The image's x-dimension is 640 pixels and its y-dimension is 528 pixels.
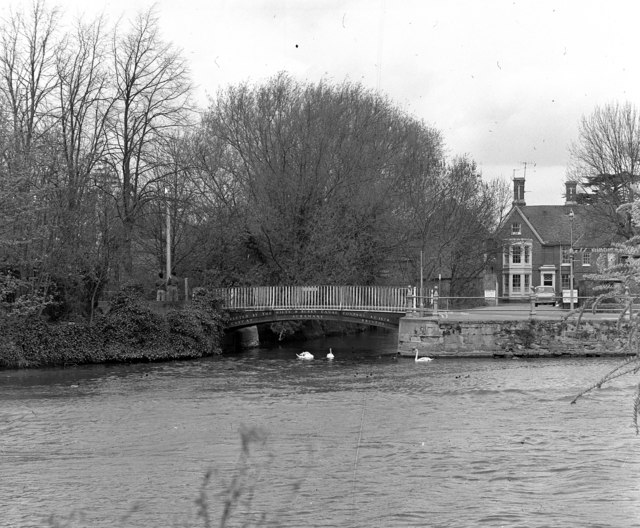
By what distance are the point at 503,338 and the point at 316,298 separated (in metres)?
7.86

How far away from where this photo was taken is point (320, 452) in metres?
15.2

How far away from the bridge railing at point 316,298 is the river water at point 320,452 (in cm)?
1038

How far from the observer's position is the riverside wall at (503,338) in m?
33.0

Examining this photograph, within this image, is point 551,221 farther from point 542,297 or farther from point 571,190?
point 542,297

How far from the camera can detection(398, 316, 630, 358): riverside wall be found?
108 ft

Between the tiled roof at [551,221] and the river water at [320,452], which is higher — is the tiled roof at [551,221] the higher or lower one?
the higher one

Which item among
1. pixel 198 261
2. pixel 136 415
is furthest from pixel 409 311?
pixel 136 415

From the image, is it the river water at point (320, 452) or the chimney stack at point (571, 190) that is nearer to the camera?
the river water at point (320, 452)

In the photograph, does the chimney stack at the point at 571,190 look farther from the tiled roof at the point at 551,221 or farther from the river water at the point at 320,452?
the river water at the point at 320,452

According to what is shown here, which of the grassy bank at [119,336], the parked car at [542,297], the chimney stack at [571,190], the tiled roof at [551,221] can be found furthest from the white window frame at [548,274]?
the grassy bank at [119,336]

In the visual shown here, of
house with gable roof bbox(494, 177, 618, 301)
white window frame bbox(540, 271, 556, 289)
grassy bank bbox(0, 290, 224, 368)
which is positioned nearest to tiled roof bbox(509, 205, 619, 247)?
house with gable roof bbox(494, 177, 618, 301)

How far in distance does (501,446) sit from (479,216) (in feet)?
132

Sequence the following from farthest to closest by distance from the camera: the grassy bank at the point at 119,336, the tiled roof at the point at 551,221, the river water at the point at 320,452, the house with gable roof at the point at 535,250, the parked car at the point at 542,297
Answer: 1. the house with gable roof at the point at 535,250
2. the tiled roof at the point at 551,221
3. the parked car at the point at 542,297
4. the grassy bank at the point at 119,336
5. the river water at the point at 320,452

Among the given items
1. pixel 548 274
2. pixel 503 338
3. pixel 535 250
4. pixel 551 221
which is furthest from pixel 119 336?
pixel 551 221
